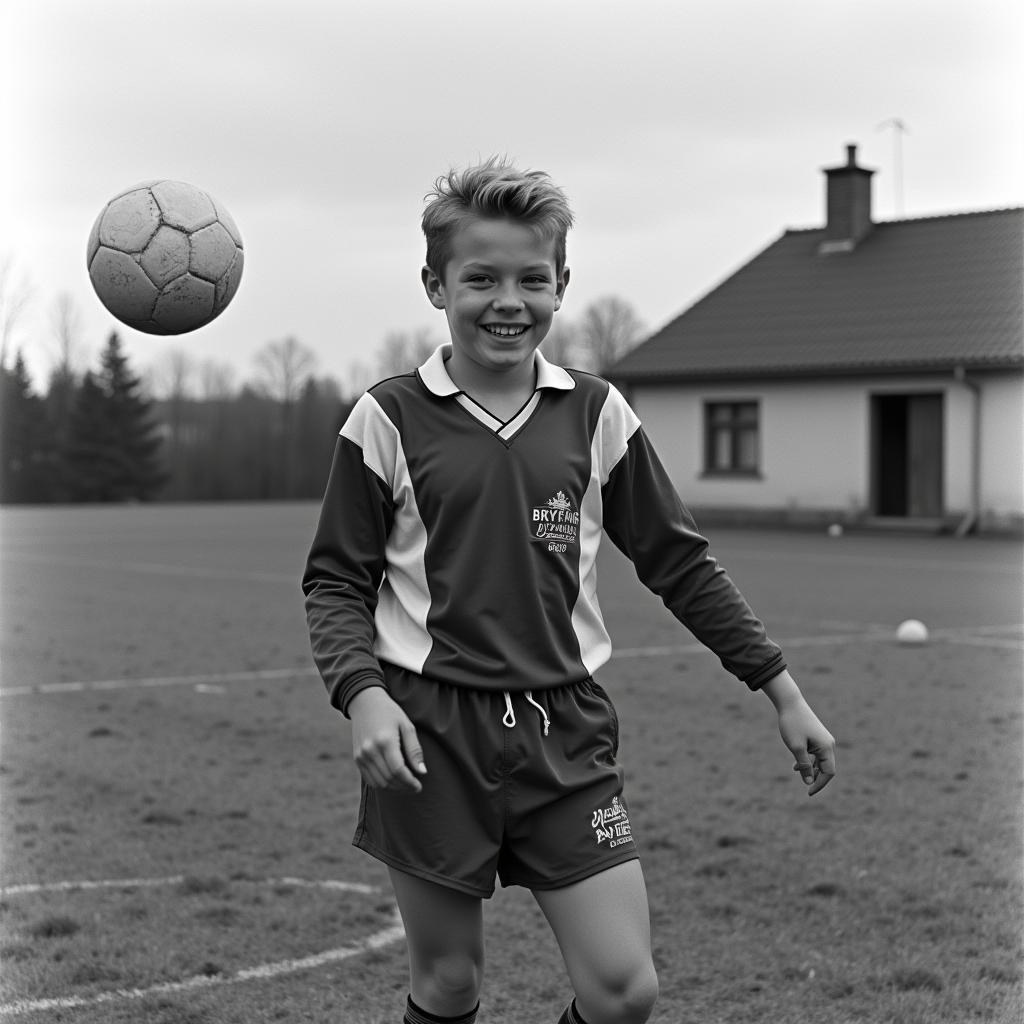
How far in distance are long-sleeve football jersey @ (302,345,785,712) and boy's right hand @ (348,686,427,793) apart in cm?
6

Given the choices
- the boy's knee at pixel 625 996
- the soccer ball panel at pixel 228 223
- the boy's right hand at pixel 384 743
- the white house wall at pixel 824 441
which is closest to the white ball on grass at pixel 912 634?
the soccer ball panel at pixel 228 223

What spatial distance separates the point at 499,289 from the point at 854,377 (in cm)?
2768

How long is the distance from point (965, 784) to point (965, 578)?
12.0 m

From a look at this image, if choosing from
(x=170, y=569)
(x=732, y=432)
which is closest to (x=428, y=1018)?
(x=170, y=569)

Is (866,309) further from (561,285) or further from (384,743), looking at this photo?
(384,743)

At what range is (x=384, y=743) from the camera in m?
2.80

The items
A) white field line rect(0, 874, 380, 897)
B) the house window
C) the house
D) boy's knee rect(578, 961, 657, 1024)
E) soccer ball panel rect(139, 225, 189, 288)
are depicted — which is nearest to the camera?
→ boy's knee rect(578, 961, 657, 1024)

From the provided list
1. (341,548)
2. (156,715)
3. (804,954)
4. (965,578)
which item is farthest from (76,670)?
(965,578)

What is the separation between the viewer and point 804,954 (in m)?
4.64

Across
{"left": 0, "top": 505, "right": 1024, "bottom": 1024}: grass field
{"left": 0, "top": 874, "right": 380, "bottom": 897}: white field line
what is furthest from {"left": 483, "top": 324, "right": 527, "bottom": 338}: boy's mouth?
{"left": 0, "top": 874, "right": 380, "bottom": 897}: white field line

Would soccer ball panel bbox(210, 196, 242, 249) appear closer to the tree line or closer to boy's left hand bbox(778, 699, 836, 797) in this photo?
boy's left hand bbox(778, 699, 836, 797)

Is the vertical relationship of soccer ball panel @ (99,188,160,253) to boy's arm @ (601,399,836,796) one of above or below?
above

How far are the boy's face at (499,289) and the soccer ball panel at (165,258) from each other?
37.1 inches

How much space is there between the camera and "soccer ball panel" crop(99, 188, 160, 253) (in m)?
3.86
